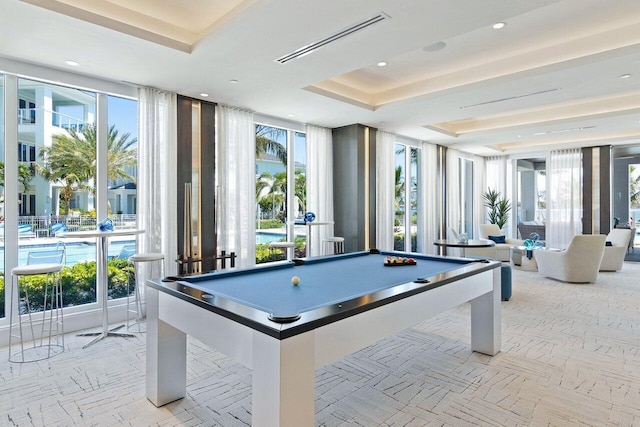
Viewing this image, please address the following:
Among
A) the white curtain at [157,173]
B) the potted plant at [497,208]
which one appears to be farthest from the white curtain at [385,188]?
the potted plant at [497,208]

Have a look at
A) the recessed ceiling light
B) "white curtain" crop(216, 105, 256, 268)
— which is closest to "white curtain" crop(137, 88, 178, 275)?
"white curtain" crop(216, 105, 256, 268)

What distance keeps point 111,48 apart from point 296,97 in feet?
7.61

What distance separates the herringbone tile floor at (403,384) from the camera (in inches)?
94.5

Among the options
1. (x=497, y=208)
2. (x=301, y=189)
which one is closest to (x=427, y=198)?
(x=497, y=208)

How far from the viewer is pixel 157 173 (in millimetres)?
4730

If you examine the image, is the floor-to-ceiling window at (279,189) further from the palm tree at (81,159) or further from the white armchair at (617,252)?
the white armchair at (617,252)

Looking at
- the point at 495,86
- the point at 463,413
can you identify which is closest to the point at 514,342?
the point at 463,413

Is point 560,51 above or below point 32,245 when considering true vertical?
above

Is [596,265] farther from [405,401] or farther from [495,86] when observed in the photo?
[405,401]

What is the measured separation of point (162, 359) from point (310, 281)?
1150 millimetres

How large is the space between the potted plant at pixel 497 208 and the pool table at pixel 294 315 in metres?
7.94

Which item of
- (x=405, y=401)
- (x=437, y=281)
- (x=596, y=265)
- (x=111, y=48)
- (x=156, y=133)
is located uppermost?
(x=111, y=48)

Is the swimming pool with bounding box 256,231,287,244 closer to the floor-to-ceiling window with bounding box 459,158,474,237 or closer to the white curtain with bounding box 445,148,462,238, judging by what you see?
the white curtain with bounding box 445,148,462,238

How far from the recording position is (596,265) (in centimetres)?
639
